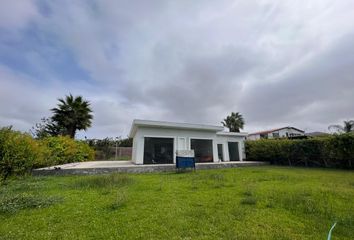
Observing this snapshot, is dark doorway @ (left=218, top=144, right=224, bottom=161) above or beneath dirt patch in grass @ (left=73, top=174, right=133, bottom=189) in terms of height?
above

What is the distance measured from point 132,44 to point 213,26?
16.3 ft

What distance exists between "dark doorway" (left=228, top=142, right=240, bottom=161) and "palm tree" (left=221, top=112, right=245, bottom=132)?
1880 cm

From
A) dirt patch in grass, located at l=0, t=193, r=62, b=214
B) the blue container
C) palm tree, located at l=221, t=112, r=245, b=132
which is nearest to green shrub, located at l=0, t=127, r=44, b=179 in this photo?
dirt patch in grass, located at l=0, t=193, r=62, b=214

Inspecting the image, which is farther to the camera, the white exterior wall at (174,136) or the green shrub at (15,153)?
the white exterior wall at (174,136)

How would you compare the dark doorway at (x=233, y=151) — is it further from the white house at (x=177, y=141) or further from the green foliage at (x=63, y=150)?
the green foliage at (x=63, y=150)

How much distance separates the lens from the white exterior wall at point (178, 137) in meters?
13.6

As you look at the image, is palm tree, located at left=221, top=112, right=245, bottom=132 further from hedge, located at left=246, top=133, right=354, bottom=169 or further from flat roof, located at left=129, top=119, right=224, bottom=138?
flat roof, located at left=129, top=119, right=224, bottom=138

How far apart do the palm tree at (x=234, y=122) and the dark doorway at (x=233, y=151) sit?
61.7 ft

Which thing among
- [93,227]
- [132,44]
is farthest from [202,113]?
[93,227]

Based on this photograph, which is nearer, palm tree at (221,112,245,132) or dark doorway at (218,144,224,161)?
dark doorway at (218,144,224,161)

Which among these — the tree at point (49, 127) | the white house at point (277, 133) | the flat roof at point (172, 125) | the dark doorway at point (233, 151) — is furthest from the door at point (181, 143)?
the white house at point (277, 133)

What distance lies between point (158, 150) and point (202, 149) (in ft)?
13.5

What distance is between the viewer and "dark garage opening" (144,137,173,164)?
1377 centimetres

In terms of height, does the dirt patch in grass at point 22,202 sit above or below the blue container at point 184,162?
below
